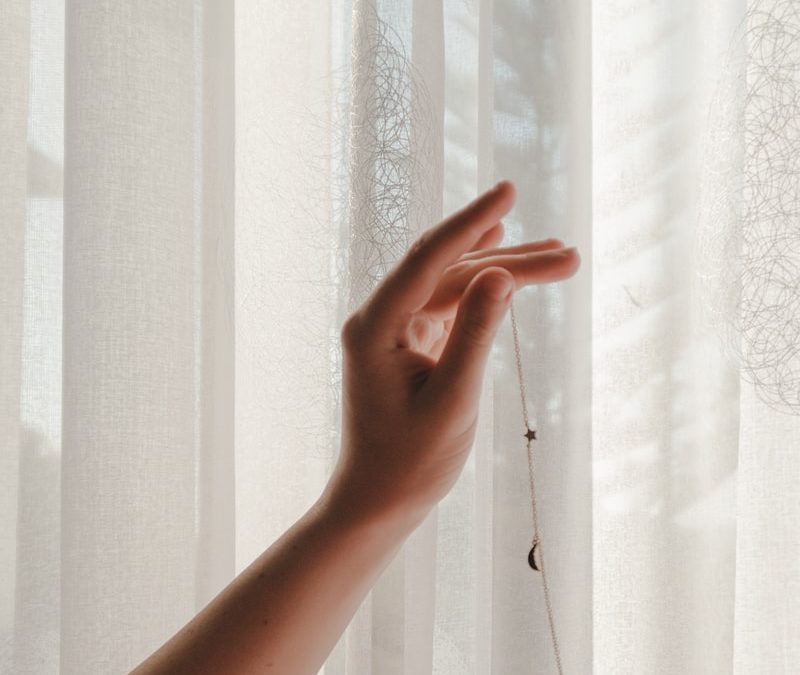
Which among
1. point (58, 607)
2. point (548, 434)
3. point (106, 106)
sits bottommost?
point (58, 607)

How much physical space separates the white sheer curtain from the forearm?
0.79 feet

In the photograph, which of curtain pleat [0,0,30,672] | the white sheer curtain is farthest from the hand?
curtain pleat [0,0,30,672]

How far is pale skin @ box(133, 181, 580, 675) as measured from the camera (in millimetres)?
407

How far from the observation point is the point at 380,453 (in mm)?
447

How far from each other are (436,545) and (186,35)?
1.55 ft

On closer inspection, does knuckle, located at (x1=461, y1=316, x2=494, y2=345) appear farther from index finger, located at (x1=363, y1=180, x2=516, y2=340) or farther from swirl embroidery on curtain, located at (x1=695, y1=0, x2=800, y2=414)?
swirl embroidery on curtain, located at (x1=695, y1=0, x2=800, y2=414)

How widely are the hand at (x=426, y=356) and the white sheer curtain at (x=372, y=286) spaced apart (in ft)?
0.78

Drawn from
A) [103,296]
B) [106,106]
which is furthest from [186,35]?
[103,296]

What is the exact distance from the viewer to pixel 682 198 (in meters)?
0.68

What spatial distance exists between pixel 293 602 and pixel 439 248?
19 centimetres

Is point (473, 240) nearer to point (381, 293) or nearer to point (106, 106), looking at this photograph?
point (381, 293)

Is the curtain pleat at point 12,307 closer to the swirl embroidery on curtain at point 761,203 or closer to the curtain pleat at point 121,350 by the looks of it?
the curtain pleat at point 121,350

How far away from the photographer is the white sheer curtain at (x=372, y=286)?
0.66 meters

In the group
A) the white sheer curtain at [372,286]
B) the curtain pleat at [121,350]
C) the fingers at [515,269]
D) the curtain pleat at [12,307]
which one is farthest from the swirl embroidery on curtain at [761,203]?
the curtain pleat at [12,307]
